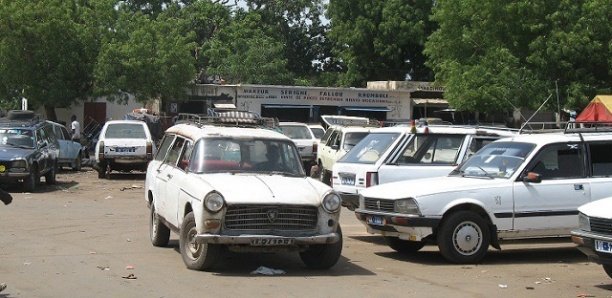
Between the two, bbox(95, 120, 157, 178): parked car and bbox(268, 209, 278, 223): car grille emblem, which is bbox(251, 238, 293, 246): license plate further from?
bbox(95, 120, 157, 178): parked car

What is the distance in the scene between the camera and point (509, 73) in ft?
113

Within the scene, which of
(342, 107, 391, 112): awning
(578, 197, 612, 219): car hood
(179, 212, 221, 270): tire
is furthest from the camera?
(342, 107, 391, 112): awning

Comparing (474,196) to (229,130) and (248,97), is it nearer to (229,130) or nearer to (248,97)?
(229,130)

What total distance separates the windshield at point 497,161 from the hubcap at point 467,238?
844 mm

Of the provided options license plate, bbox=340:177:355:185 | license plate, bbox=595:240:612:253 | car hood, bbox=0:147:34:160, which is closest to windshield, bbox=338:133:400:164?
license plate, bbox=340:177:355:185

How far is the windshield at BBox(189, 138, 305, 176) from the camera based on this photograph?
39.5ft

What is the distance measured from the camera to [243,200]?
35.4 ft

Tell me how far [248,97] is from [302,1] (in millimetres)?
16296

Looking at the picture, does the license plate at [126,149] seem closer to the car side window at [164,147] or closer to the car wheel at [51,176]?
the car wheel at [51,176]

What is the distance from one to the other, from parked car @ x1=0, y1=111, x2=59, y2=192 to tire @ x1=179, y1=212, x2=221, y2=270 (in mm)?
12512

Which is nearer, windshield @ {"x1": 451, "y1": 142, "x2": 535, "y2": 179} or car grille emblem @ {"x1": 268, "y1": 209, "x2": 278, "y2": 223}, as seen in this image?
car grille emblem @ {"x1": 268, "y1": 209, "x2": 278, "y2": 223}

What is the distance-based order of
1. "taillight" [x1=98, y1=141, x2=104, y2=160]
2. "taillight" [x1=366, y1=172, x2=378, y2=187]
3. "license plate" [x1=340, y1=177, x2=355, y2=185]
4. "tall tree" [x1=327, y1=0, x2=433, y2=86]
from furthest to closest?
1. "tall tree" [x1=327, y1=0, x2=433, y2=86]
2. "taillight" [x1=98, y1=141, x2=104, y2=160]
3. "license plate" [x1=340, y1=177, x2=355, y2=185]
4. "taillight" [x1=366, y1=172, x2=378, y2=187]

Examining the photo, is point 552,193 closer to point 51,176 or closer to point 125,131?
point 51,176

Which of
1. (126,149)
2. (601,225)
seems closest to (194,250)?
(601,225)
